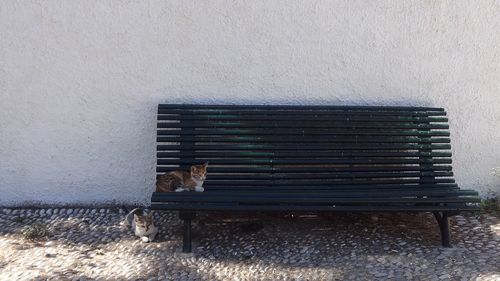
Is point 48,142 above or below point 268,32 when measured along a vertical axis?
below

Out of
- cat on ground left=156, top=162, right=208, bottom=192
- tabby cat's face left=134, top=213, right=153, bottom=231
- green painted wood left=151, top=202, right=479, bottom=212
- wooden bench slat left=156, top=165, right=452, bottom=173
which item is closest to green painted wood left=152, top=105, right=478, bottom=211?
wooden bench slat left=156, top=165, right=452, bottom=173

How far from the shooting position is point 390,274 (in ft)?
12.8

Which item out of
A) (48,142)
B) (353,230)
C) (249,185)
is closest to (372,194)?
(353,230)

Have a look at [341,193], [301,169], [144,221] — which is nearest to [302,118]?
[301,169]

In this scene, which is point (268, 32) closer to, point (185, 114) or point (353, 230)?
point (185, 114)

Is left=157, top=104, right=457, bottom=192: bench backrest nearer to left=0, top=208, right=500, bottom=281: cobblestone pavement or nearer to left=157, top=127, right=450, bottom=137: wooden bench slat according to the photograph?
left=157, top=127, right=450, bottom=137: wooden bench slat

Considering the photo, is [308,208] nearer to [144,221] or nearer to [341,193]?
[341,193]

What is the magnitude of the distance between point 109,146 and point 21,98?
86 centimetres

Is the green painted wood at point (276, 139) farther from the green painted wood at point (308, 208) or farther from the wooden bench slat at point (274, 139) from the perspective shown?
the green painted wood at point (308, 208)

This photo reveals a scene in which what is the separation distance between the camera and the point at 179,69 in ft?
15.8

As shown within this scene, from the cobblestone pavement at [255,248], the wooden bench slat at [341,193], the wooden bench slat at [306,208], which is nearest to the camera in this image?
the cobblestone pavement at [255,248]

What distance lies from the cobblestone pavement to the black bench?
1.13 ft

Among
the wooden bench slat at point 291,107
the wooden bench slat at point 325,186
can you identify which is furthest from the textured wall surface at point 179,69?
the wooden bench slat at point 325,186

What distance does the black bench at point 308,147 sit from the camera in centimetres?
463
